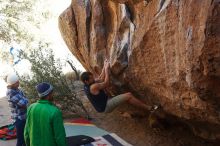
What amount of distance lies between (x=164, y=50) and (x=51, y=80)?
20.2 feet

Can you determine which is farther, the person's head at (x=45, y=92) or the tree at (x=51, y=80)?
the tree at (x=51, y=80)

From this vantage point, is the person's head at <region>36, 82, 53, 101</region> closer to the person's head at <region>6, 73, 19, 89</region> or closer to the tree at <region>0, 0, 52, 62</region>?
the person's head at <region>6, 73, 19, 89</region>

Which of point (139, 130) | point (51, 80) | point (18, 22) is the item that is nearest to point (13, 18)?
point (18, 22)

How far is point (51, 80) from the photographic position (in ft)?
36.4

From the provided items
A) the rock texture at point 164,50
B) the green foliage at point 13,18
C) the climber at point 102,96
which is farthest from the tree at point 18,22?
the climber at point 102,96

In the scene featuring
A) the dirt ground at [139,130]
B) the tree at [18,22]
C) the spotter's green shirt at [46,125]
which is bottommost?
the dirt ground at [139,130]

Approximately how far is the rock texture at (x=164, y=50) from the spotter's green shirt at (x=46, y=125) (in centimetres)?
181

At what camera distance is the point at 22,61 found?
41.0ft

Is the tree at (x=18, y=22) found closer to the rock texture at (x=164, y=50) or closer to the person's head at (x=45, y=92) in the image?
the rock texture at (x=164, y=50)

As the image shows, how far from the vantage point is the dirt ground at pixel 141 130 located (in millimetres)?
8195

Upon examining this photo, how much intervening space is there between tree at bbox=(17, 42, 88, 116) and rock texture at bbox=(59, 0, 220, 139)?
209 centimetres

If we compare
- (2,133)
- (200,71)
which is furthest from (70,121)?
(200,71)

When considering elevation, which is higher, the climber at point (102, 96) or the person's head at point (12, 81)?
the person's head at point (12, 81)

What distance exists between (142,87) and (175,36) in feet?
6.69
